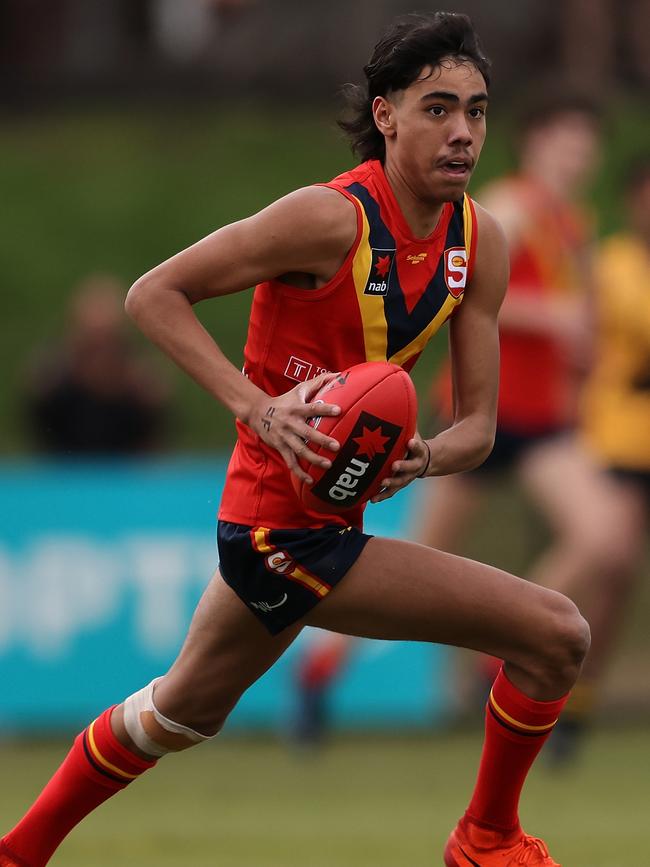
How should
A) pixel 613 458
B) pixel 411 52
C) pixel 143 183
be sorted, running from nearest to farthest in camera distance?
pixel 411 52
pixel 613 458
pixel 143 183

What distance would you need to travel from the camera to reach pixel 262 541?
4.72 m

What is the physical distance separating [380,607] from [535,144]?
14.3 feet

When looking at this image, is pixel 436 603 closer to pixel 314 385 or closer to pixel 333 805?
pixel 314 385

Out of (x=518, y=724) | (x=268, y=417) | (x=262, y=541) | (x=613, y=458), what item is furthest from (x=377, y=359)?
(x=613, y=458)

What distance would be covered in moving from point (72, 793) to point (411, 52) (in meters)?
2.21

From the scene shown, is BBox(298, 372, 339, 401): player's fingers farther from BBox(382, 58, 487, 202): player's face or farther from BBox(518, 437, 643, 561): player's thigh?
BBox(518, 437, 643, 561): player's thigh

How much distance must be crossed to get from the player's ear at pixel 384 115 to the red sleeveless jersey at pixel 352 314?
10 centimetres

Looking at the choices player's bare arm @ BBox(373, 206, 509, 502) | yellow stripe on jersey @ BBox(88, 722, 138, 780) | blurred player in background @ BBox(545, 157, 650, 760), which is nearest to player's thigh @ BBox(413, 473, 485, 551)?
blurred player in background @ BBox(545, 157, 650, 760)

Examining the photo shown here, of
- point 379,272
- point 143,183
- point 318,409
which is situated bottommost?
point 318,409

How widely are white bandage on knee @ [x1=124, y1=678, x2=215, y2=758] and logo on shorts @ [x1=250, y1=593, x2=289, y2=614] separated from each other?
0.46 m

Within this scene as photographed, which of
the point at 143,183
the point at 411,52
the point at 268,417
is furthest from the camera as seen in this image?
the point at 143,183

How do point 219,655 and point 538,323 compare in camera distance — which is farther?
point 538,323

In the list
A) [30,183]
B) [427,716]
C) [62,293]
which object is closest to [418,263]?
[427,716]

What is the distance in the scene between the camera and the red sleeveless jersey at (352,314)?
15.3 ft
